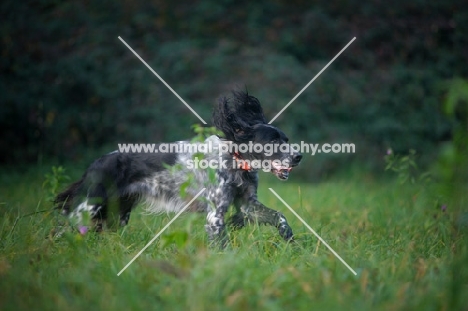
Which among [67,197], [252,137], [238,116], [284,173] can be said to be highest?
[238,116]

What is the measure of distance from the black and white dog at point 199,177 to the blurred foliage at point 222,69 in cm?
480

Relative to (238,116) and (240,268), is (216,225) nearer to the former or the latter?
(238,116)

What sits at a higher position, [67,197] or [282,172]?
[282,172]

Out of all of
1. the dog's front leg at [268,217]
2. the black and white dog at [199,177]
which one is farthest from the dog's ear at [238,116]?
the dog's front leg at [268,217]

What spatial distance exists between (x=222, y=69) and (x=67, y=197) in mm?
5756

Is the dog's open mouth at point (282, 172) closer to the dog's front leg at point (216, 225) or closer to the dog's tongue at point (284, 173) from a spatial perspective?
the dog's tongue at point (284, 173)

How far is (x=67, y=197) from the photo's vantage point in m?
4.89

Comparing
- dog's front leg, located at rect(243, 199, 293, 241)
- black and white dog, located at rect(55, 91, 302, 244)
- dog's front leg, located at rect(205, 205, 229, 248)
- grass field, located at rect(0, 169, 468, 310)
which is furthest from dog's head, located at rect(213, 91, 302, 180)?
grass field, located at rect(0, 169, 468, 310)

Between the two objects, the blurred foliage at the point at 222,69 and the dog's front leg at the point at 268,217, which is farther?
the blurred foliage at the point at 222,69

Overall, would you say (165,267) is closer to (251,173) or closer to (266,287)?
(266,287)

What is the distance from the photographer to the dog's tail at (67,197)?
4.82 metres

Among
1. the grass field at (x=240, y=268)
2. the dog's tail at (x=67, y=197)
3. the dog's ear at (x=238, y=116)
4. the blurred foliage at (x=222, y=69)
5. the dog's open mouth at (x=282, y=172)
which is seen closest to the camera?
the grass field at (x=240, y=268)

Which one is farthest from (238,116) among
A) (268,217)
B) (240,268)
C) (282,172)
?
(240,268)

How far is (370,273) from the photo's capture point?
120 inches
